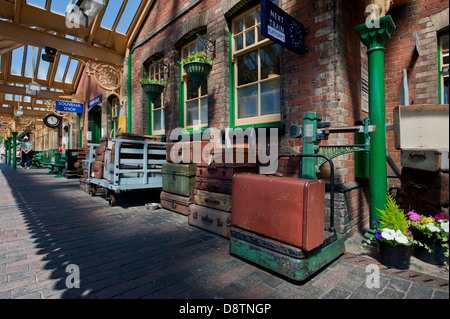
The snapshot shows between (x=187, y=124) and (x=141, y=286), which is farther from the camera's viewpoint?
(x=187, y=124)

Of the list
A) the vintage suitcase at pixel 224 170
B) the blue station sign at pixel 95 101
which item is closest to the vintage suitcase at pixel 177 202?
the vintage suitcase at pixel 224 170

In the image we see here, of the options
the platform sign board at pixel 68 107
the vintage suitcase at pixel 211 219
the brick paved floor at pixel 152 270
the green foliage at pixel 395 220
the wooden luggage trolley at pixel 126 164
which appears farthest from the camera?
the platform sign board at pixel 68 107

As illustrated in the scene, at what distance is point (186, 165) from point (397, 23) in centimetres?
426

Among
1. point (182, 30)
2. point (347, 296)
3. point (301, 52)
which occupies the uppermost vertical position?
point (182, 30)

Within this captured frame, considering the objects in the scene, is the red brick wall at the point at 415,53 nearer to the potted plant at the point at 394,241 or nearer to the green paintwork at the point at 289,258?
the potted plant at the point at 394,241

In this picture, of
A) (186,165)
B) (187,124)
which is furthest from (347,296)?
(187,124)

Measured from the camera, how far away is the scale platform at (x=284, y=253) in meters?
2.03

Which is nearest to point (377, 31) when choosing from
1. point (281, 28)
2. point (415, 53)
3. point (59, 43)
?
point (281, 28)

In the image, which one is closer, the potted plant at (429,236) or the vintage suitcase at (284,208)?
the vintage suitcase at (284,208)

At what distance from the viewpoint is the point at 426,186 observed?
246cm

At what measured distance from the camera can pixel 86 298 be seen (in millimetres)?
1848

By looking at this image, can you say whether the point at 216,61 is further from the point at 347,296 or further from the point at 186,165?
the point at 347,296

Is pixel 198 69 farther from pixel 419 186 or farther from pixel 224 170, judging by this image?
pixel 419 186

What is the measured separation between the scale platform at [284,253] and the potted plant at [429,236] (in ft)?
2.26
